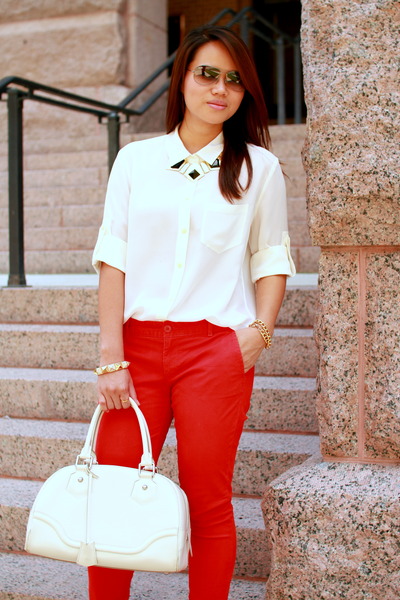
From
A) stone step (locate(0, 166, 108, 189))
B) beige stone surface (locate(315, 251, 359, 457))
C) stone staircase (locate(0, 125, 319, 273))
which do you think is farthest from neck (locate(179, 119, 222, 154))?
stone step (locate(0, 166, 108, 189))

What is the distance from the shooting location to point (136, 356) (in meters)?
2.21

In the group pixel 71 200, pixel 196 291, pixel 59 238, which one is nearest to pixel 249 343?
pixel 196 291

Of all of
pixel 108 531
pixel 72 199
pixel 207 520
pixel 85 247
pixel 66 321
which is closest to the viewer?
pixel 108 531

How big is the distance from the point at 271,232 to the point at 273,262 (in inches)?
3.3

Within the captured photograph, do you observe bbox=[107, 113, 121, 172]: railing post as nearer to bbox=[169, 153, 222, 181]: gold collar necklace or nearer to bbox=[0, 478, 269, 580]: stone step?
bbox=[0, 478, 269, 580]: stone step

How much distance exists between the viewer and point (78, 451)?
3385 millimetres

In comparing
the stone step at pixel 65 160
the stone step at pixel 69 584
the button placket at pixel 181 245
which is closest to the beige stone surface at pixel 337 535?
the stone step at pixel 69 584

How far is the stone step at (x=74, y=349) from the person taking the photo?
12.2 ft

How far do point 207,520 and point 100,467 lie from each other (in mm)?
331

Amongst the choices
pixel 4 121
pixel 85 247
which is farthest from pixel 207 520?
pixel 4 121

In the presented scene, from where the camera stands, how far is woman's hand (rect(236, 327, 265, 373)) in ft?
7.11

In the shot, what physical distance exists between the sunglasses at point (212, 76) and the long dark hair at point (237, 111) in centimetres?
2

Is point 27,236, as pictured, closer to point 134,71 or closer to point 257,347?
point 134,71

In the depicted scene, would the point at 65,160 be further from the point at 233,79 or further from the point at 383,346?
the point at 383,346
